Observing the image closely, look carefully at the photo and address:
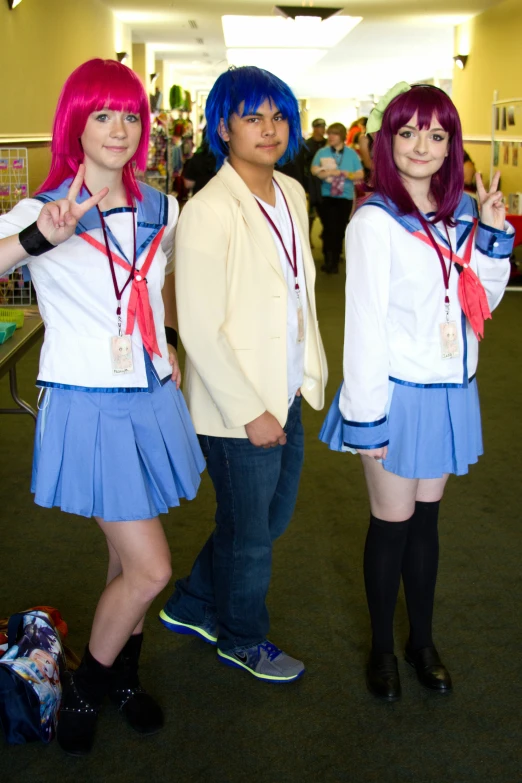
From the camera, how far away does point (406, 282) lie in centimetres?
182

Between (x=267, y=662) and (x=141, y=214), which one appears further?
(x=267, y=662)

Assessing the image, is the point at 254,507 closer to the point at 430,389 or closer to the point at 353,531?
the point at 430,389

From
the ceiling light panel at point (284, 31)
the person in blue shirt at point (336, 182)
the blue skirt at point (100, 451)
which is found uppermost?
the ceiling light panel at point (284, 31)

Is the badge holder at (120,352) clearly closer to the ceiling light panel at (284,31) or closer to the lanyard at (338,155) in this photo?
the lanyard at (338,155)

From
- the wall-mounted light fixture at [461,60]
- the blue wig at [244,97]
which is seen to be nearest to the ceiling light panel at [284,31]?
the wall-mounted light fixture at [461,60]

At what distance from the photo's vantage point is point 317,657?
7.44 feet

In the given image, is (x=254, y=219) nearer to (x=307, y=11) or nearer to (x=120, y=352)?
(x=120, y=352)

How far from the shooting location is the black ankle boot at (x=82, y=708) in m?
1.88

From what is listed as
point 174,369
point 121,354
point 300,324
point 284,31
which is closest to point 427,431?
point 300,324

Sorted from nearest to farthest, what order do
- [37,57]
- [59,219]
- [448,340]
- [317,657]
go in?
[59,219] < [448,340] < [317,657] < [37,57]

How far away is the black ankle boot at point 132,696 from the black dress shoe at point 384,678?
1.71ft

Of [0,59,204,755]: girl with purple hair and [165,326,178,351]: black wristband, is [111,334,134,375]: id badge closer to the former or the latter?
[0,59,204,755]: girl with purple hair

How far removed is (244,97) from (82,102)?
357 mm

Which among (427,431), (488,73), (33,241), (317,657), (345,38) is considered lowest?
(317,657)
